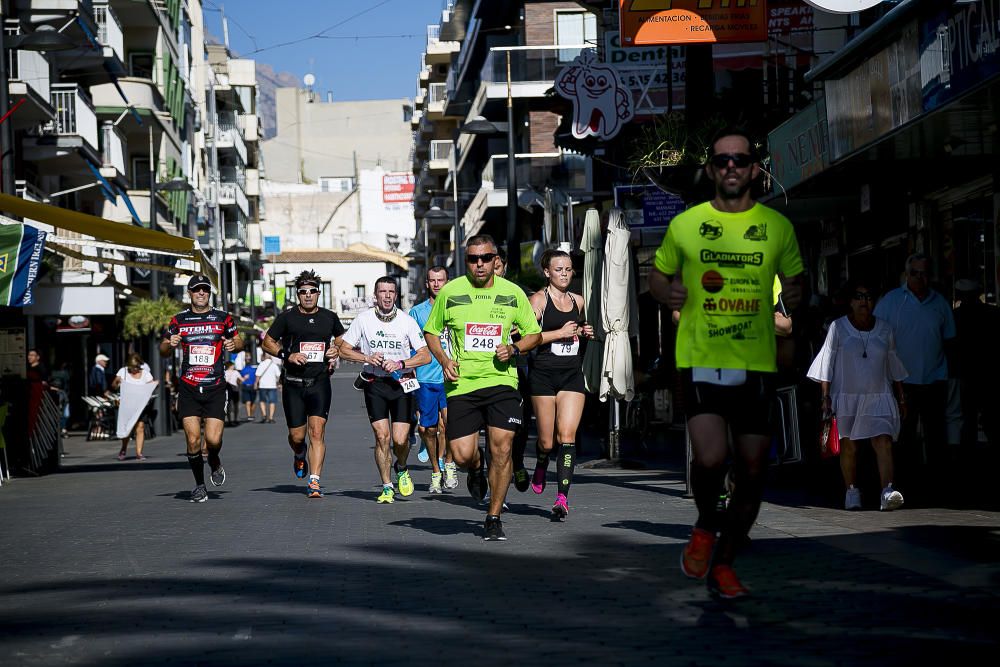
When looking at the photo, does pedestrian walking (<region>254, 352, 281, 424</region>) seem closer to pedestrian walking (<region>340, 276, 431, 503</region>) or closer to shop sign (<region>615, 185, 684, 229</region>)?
shop sign (<region>615, 185, 684, 229</region>)

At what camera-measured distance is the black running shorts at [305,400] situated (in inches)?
522

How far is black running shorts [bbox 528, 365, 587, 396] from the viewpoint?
11109 millimetres

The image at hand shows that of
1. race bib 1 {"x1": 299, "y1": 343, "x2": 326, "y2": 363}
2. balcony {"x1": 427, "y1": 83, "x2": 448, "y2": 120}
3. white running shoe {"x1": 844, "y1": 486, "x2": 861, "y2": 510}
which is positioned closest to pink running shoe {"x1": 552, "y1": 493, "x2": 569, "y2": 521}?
white running shoe {"x1": 844, "y1": 486, "x2": 861, "y2": 510}

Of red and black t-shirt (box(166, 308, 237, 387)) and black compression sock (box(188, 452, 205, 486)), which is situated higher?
red and black t-shirt (box(166, 308, 237, 387))

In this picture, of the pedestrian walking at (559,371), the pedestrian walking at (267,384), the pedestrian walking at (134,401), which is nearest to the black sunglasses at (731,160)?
the pedestrian walking at (559,371)

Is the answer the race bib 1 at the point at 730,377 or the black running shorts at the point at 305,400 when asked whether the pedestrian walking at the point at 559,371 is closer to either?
the black running shorts at the point at 305,400

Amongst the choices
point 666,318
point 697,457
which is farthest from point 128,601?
point 666,318

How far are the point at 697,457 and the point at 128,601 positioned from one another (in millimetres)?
2802

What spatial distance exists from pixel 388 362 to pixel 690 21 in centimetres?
431

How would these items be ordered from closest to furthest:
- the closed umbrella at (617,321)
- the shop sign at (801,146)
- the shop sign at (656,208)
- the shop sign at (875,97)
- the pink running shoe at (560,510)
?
the pink running shoe at (560,510) < the shop sign at (875,97) < the shop sign at (801,146) < the closed umbrella at (617,321) < the shop sign at (656,208)

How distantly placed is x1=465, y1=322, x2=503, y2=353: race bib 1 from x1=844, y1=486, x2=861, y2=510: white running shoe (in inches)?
120

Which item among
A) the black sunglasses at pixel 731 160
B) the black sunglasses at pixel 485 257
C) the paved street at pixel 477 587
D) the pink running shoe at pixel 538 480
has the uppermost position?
the black sunglasses at pixel 731 160

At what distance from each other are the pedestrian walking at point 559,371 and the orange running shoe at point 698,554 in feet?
13.1

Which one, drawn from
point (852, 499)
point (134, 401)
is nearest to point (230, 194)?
point (134, 401)
